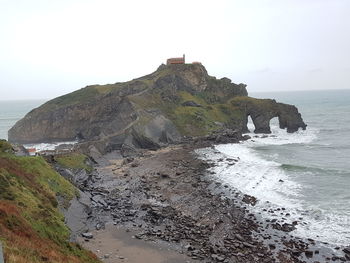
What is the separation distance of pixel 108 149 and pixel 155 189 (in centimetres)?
3115

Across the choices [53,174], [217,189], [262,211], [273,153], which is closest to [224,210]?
[262,211]

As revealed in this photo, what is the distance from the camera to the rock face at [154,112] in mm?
90375

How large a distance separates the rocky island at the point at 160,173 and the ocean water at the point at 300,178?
7.54ft

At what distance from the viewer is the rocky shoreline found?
2975 cm

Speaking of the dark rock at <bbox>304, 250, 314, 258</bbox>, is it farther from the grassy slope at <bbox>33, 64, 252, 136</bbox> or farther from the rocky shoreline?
the grassy slope at <bbox>33, 64, 252, 136</bbox>

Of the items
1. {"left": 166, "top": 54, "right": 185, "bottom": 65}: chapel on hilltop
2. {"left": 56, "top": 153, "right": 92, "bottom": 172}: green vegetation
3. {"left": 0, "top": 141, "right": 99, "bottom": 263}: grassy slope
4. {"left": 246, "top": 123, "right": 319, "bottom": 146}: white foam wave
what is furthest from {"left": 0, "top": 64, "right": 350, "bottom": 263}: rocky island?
{"left": 246, "top": 123, "right": 319, "bottom": 146}: white foam wave

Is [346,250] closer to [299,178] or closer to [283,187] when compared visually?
[283,187]

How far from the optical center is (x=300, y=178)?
53.2 meters

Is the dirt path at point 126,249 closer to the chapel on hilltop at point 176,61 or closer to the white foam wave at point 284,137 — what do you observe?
the white foam wave at point 284,137

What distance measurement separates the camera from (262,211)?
39.4 metres

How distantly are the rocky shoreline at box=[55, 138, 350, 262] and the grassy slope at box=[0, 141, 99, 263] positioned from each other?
9.60ft

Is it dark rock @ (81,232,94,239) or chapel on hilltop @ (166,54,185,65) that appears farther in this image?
chapel on hilltop @ (166,54,185,65)

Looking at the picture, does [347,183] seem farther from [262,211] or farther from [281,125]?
[281,125]

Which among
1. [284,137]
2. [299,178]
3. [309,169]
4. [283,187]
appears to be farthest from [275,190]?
[284,137]
